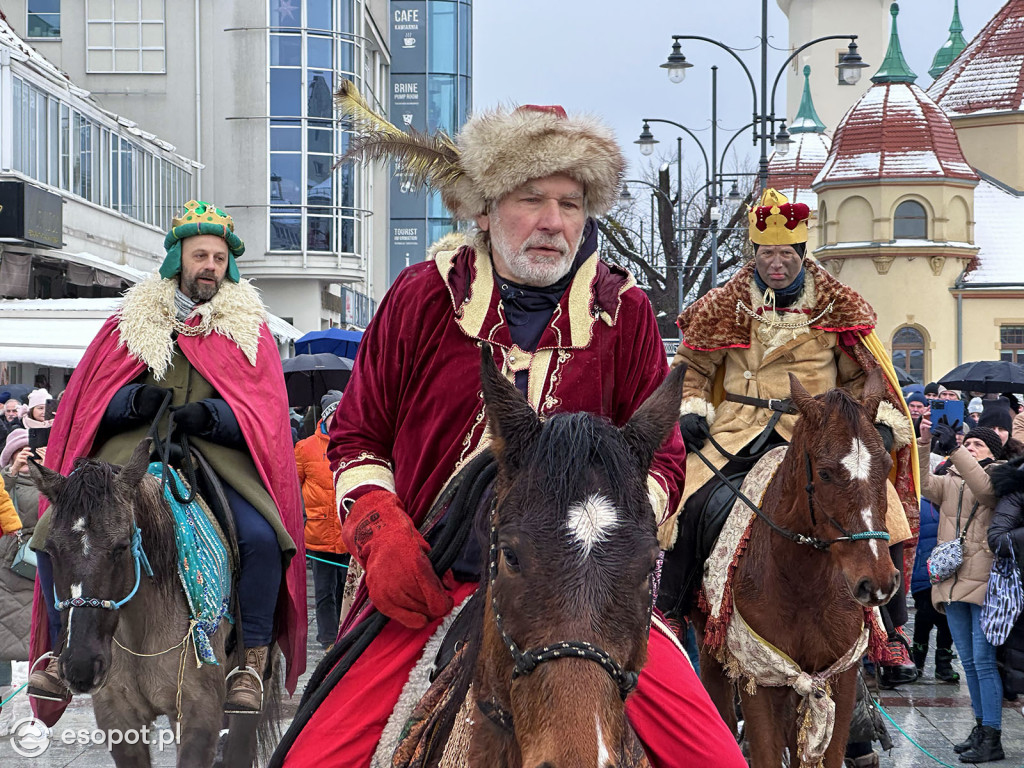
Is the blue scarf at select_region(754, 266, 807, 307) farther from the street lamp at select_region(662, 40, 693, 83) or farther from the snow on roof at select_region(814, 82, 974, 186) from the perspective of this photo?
the snow on roof at select_region(814, 82, 974, 186)

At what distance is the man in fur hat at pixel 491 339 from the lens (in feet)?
12.0

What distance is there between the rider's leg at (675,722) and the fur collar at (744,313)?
12.9 feet

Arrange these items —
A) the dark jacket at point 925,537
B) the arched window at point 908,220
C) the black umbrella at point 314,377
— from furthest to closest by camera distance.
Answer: the arched window at point 908,220 → the black umbrella at point 314,377 → the dark jacket at point 925,537

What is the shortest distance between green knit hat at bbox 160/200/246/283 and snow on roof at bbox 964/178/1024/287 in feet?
164

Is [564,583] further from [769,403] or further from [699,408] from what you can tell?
[699,408]

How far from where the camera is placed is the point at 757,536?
21.9 ft

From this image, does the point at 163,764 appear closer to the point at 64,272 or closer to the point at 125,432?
the point at 125,432

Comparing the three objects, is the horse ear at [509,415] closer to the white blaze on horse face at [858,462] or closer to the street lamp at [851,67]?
the white blaze on horse face at [858,462]

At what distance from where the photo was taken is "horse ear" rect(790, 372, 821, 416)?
6.25 metres

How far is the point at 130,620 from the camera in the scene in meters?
6.43

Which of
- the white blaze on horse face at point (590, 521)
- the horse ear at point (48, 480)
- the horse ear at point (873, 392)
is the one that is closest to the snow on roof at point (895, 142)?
the horse ear at point (873, 392)

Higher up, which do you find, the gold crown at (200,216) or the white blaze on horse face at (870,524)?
the gold crown at (200,216)

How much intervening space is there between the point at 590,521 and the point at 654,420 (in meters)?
0.35

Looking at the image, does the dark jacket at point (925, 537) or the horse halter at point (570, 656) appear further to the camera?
the dark jacket at point (925, 537)
